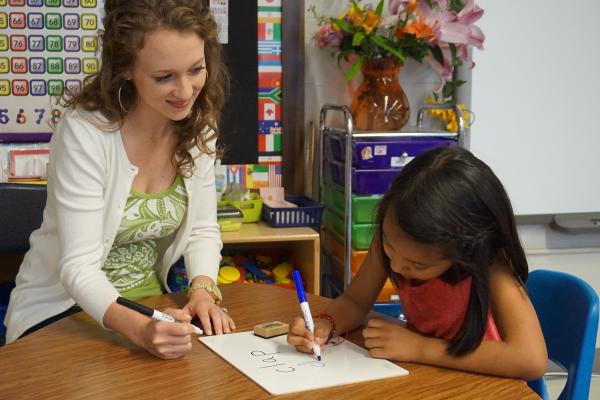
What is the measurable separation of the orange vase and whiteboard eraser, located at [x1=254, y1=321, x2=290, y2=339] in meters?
1.52

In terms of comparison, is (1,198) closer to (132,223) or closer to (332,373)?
(132,223)

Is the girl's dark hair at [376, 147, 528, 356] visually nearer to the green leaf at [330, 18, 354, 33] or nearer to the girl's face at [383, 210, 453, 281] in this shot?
the girl's face at [383, 210, 453, 281]

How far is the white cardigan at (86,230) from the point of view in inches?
57.3

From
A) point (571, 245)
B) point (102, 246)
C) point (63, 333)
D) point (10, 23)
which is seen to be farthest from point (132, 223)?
point (571, 245)

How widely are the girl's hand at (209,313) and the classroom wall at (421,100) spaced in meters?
1.59

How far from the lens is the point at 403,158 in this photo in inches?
105

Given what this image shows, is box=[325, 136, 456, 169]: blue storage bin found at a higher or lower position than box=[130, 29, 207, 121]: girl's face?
lower

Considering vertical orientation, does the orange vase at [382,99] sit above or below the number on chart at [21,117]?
above

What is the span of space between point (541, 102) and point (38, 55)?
1.91 metres

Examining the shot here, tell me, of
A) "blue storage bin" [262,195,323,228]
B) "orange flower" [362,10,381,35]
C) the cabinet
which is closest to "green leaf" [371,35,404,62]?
"orange flower" [362,10,381,35]

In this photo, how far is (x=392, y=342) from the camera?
1.26 m

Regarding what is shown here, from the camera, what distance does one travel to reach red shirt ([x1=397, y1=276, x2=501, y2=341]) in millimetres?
1285

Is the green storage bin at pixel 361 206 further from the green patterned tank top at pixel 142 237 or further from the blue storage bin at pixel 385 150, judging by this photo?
the green patterned tank top at pixel 142 237

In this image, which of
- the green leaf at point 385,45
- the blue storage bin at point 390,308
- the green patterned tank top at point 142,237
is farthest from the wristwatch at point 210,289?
the green leaf at point 385,45
